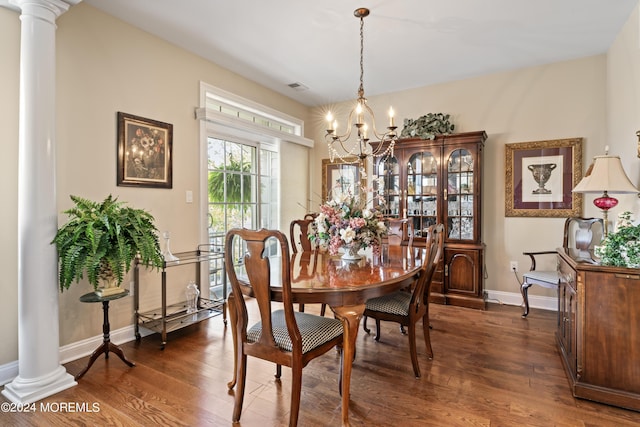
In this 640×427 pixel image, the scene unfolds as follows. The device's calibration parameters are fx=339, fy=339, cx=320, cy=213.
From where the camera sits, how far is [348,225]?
7.61ft

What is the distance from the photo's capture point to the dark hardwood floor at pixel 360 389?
1894mm

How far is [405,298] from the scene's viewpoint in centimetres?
255

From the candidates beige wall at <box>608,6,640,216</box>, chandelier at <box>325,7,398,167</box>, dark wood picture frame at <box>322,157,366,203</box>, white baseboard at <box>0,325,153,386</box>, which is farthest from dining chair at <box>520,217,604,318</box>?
white baseboard at <box>0,325,153,386</box>

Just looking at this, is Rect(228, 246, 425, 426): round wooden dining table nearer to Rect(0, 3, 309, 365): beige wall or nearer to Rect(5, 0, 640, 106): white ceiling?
Rect(0, 3, 309, 365): beige wall

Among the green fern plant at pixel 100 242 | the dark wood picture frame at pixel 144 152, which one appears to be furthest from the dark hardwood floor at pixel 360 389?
the dark wood picture frame at pixel 144 152

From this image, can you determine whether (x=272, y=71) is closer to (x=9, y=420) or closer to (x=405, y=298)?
(x=405, y=298)

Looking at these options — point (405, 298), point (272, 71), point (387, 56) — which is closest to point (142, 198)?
point (272, 71)

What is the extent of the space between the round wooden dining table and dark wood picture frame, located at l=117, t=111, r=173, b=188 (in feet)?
5.44

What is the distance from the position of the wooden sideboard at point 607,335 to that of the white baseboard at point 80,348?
3325mm

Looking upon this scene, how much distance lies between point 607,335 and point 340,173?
3.71 metres

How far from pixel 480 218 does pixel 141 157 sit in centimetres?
362

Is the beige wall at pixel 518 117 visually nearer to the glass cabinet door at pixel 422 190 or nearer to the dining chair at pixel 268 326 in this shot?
the glass cabinet door at pixel 422 190

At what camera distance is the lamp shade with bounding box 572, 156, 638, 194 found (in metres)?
2.42
